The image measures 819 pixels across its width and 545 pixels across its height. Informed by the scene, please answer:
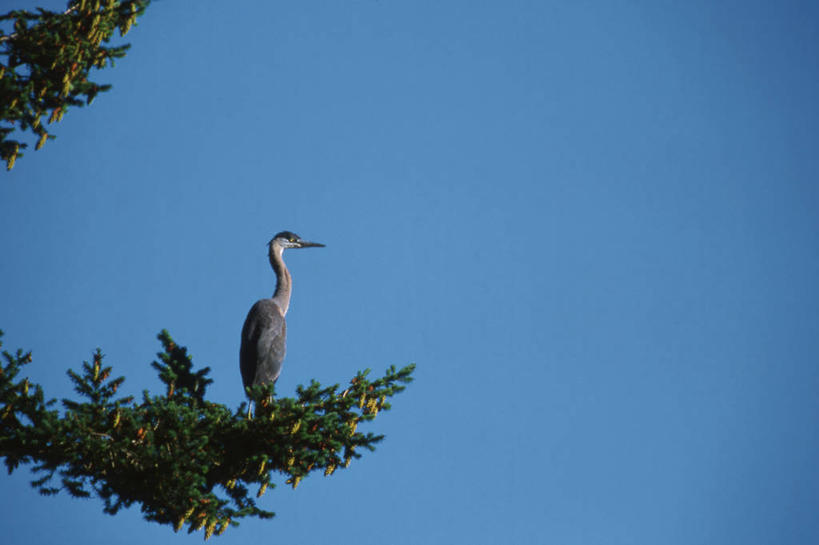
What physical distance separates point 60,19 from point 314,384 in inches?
141

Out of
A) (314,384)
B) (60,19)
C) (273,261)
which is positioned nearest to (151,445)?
(314,384)

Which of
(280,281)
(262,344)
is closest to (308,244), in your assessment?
(280,281)

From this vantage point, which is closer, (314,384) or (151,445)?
(151,445)

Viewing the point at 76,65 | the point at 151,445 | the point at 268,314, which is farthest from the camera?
the point at 268,314

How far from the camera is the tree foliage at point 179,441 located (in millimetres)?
5191

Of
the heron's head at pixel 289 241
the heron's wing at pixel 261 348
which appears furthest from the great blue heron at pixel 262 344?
the heron's head at pixel 289 241

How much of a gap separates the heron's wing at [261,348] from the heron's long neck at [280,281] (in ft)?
2.33

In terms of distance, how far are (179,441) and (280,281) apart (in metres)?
6.21

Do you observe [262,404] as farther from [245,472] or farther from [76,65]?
[76,65]

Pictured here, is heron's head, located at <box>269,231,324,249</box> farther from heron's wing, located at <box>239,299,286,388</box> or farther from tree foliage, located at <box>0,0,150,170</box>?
tree foliage, located at <box>0,0,150,170</box>

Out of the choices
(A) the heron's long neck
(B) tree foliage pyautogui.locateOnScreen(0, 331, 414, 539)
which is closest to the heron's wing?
(A) the heron's long neck

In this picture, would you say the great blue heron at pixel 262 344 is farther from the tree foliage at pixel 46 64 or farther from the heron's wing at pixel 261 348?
the tree foliage at pixel 46 64

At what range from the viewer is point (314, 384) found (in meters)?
5.79

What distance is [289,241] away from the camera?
1229 centimetres
